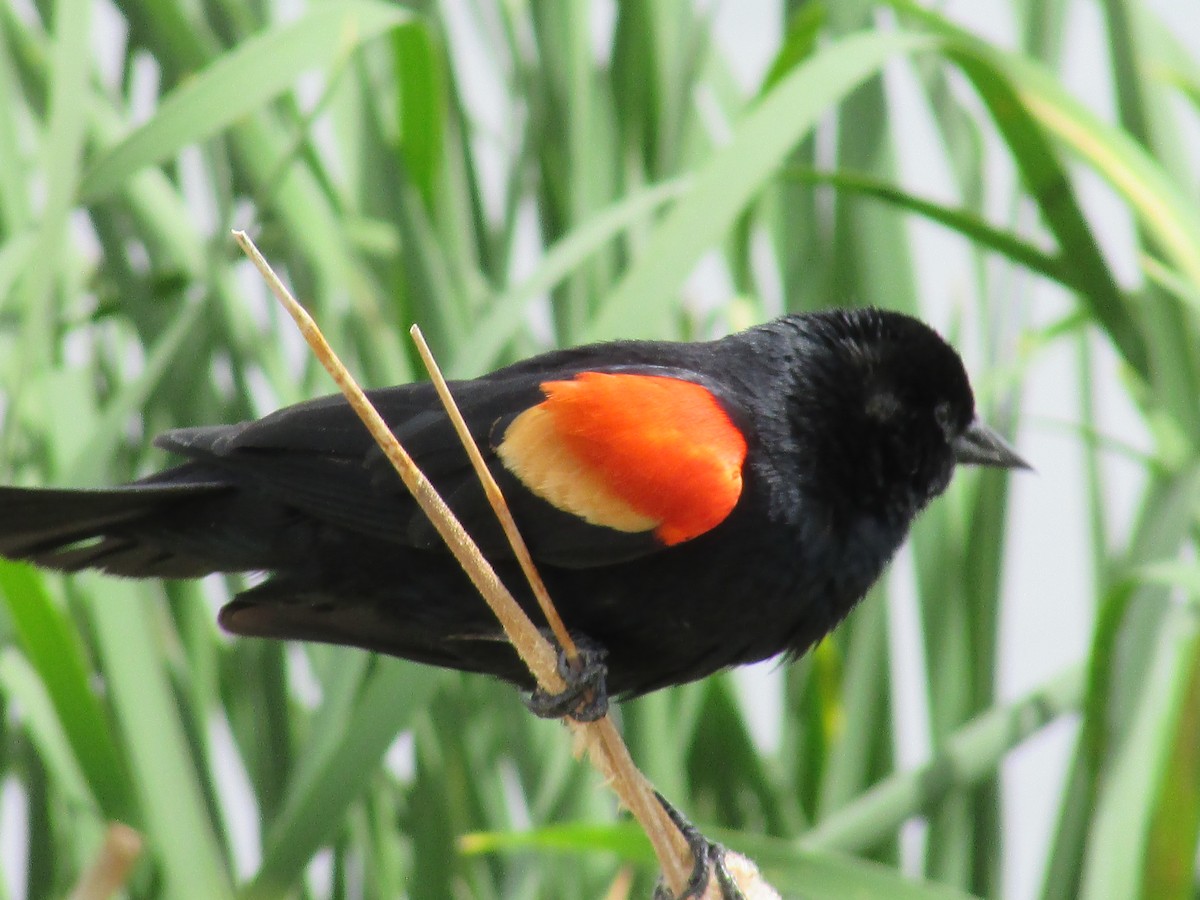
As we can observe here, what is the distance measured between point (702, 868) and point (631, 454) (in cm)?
33

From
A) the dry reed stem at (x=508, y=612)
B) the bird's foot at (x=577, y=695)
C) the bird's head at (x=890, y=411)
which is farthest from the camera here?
the bird's head at (x=890, y=411)

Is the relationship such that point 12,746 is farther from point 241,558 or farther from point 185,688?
point 241,558

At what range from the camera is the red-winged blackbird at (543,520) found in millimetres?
1062

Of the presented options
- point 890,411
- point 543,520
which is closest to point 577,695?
point 543,520

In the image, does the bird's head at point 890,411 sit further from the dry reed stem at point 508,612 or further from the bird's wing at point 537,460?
the dry reed stem at point 508,612

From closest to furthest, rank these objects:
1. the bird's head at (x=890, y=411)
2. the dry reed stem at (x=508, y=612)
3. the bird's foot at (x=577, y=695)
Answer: the dry reed stem at (x=508, y=612)
the bird's foot at (x=577, y=695)
the bird's head at (x=890, y=411)

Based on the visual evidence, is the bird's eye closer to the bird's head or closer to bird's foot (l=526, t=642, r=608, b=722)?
the bird's head

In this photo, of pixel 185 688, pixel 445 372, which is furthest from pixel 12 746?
pixel 445 372

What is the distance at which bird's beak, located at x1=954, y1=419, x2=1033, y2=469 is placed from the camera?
1282 mm

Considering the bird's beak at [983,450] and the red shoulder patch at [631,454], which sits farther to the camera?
the bird's beak at [983,450]

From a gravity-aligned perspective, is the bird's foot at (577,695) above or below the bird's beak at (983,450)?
below

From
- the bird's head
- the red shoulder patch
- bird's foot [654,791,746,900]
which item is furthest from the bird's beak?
bird's foot [654,791,746,900]

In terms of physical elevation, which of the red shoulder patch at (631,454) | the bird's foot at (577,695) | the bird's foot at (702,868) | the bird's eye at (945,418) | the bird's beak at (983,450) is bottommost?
the bird's foot at (702,868)

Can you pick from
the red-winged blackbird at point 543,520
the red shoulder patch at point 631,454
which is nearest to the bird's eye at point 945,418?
the red-winged blackbird at point 543,520
